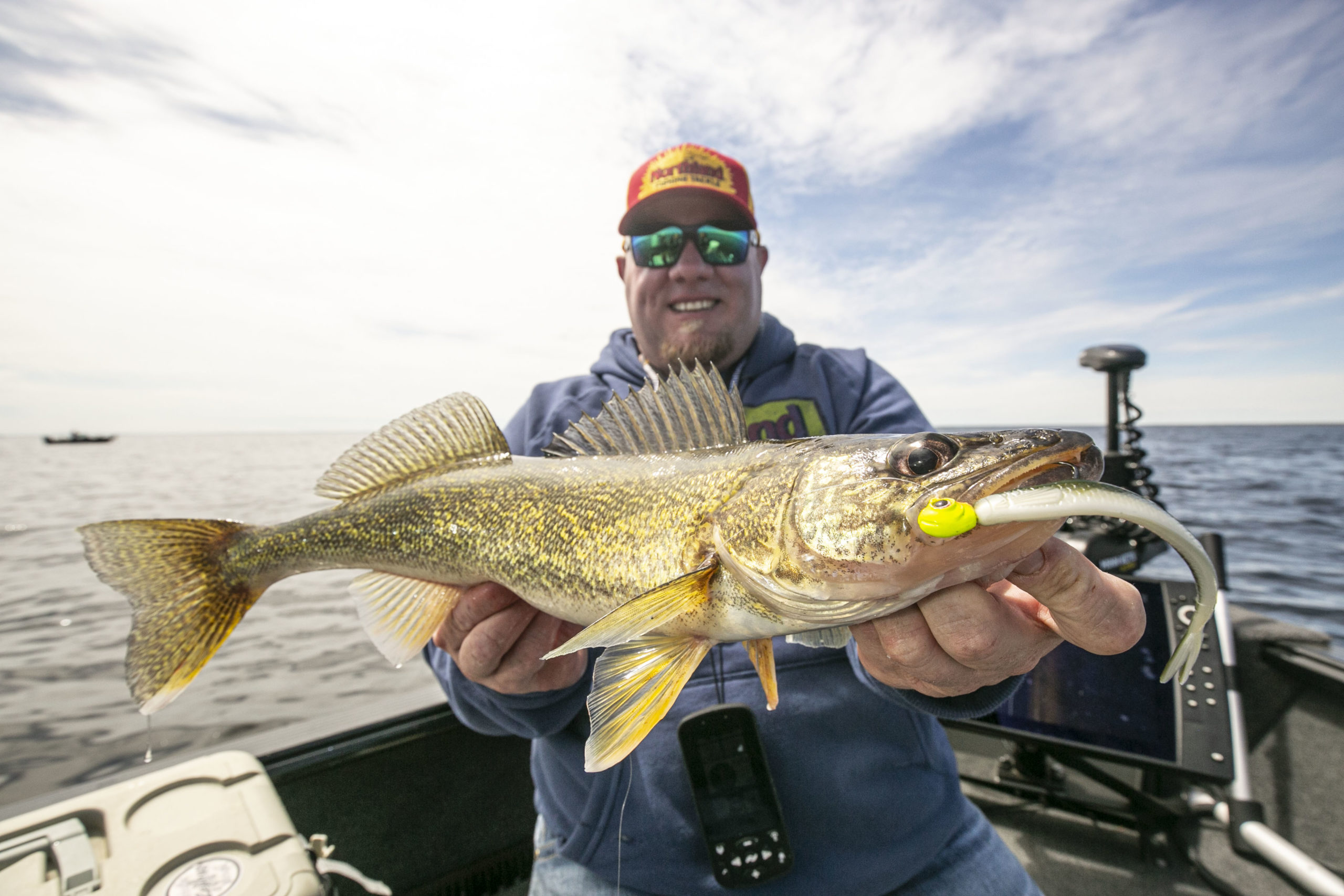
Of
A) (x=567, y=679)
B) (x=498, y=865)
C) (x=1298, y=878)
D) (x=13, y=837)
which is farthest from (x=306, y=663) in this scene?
(x=1298, y=878)

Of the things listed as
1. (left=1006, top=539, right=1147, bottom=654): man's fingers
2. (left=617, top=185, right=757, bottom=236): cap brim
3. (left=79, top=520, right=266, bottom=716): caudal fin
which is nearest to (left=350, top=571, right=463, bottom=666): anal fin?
(left=79, top=520, right=266, bottom=716): caudal fin

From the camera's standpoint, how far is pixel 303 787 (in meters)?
3.22

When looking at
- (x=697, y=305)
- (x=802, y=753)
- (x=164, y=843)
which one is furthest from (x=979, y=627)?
(x=164, y=843)

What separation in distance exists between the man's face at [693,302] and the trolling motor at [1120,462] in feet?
9.45

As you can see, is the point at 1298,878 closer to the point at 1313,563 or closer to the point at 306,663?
the point at 306,663

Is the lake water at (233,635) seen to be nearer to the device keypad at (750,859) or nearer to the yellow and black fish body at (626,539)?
the yellow and black fish body at (626,539)

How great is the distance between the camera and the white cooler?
6.81ft

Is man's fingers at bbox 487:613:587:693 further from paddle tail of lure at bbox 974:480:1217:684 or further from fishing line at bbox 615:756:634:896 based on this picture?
paddle tail of lure at bbox 974:480:1217:684

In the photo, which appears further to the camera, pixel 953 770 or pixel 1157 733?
pixel 1157 733

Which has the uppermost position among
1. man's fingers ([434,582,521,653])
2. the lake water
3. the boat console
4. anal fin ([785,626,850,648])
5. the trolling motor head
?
the trolling motor head

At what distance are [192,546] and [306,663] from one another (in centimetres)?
711

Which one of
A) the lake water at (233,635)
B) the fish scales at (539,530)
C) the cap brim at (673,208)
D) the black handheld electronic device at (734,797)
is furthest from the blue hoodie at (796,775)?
the lake water at (233,635)

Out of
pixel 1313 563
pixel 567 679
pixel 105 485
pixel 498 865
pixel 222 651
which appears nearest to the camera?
pixel 567 679

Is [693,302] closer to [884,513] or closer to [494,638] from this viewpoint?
[494,638]
